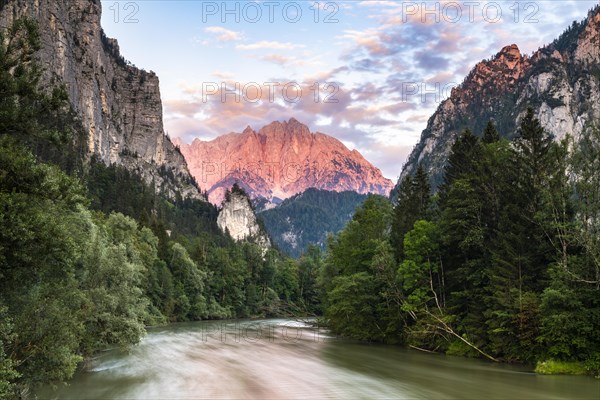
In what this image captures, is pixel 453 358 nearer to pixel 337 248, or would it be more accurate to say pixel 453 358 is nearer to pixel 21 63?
pixel 337 248

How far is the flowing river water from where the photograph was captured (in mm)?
30938

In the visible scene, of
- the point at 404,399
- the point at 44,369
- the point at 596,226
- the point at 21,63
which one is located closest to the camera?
the point at 21,63

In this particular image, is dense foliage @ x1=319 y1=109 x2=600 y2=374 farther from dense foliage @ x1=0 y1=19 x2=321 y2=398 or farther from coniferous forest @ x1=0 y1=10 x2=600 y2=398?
dense foliage @ x1=0 y1=19 x2=321 y2=398

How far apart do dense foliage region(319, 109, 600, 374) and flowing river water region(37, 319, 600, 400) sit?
2569 mm

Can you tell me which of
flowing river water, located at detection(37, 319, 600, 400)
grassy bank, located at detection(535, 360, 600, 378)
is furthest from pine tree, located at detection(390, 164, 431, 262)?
grassy bank, located at detection(535, 360, 600, 378)

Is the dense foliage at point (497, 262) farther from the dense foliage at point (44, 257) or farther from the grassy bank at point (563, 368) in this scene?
the dense foliage at point (44, 257)

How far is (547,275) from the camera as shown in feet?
127

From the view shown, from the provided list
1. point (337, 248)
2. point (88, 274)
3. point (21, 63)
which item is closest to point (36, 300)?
point (21, 63)

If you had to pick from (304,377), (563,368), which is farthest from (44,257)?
(563,368)

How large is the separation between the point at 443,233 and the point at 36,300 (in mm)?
36923

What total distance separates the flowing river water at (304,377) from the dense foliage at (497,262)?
101 inches

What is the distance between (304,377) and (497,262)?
17585 millimetres

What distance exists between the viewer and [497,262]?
41938 mm

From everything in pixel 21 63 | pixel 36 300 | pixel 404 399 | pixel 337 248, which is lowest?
pixel 404 399
